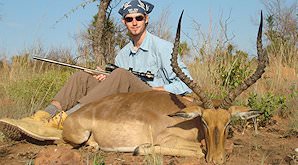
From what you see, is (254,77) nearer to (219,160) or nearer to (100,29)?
(219,160)

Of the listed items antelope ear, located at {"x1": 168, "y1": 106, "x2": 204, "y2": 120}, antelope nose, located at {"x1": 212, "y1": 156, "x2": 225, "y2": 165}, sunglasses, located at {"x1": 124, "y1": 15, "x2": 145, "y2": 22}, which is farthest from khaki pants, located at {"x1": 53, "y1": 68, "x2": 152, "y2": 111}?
antelope nose, located at {"x1": 212, "y1": 156, "x2": 225, "y2": 165}

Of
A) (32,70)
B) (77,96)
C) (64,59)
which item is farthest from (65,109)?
(64,59)

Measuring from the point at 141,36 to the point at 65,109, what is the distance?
161 cm

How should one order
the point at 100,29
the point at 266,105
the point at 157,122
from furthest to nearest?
the point at 100,29 → the point at 266,105 → the point at 157,122

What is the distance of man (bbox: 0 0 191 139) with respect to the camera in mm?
5832

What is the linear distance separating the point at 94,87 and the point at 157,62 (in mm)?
1022

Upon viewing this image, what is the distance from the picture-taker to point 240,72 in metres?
8.77

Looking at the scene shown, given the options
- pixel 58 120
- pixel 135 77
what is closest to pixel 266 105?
pixel 135 77

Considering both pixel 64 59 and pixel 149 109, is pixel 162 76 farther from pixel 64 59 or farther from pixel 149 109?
pixel 64 59

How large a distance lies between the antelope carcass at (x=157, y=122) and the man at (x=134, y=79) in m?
0.30

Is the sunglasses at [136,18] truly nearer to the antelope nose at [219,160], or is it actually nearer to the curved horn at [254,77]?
the curved horn at [254,77]

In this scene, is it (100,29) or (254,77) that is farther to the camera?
(100,29)

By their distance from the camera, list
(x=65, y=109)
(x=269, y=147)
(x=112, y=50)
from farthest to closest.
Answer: (x=112, y=50) → (x=65, y=109) → (x=269, y=147)

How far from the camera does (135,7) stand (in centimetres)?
621
